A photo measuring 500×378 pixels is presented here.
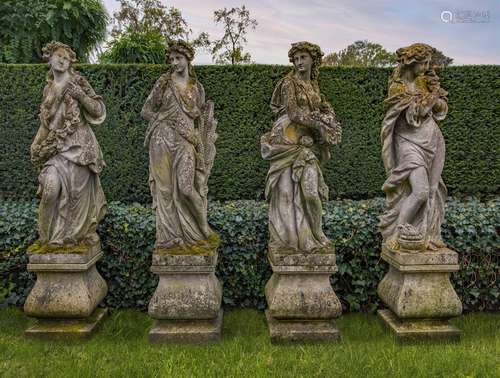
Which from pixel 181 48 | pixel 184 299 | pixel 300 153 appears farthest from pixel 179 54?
pixel 184 299

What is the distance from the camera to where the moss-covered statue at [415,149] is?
4191 millimetres

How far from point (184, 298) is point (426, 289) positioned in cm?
231

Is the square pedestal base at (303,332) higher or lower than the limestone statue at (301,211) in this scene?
lower

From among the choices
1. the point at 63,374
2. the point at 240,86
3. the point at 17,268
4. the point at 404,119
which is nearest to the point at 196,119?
the point at 404,119

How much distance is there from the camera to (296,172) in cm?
416

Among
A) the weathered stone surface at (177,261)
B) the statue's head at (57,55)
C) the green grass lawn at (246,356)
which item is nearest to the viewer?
the green grass lawn at (246,356)

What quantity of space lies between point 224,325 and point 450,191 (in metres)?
5.47

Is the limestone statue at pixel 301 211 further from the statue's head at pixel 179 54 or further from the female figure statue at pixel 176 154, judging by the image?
the statue's head at pixel 179 54

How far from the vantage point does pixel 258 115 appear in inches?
298

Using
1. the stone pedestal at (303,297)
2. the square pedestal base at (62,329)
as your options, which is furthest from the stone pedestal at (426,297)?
the square pedestal base at (62,329)

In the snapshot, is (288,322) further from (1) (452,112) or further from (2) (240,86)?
(1) (452,112)

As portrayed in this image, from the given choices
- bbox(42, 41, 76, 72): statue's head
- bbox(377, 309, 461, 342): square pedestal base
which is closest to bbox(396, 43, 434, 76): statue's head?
bbox(377, 309, 461, 342): square pedestal base

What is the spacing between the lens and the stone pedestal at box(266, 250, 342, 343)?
4098 mm

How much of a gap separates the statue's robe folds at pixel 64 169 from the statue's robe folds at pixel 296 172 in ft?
6.00
